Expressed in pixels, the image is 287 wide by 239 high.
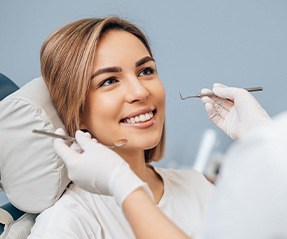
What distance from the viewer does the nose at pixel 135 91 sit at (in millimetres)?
1254

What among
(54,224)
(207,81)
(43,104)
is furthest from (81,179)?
(207,81)

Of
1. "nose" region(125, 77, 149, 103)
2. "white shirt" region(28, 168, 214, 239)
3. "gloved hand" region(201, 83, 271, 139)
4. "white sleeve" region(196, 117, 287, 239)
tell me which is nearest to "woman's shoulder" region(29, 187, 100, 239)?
"white shirt" region(28, 168, 214, 239)

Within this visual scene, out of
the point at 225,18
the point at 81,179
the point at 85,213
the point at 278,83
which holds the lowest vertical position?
the point at 85,213

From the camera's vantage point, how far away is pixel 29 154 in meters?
1.27

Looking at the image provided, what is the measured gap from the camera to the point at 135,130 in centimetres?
127

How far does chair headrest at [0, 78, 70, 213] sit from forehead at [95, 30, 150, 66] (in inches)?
8.4

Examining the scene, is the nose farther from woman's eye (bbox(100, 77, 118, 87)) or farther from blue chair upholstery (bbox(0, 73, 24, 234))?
blue chair upholstery (bbox(0, 73, 24, 234))

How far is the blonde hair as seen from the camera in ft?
4.14

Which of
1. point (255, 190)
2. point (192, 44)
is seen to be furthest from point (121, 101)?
point (255, 190)

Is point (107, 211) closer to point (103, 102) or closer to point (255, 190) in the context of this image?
point (103, 102)

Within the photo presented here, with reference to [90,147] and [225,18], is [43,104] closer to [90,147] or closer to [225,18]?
[90,147]

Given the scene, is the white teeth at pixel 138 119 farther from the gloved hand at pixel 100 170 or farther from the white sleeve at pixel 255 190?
the white sleeve at pixel 255 190

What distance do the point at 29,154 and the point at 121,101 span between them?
30 cm

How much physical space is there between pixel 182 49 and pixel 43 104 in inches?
24.4
